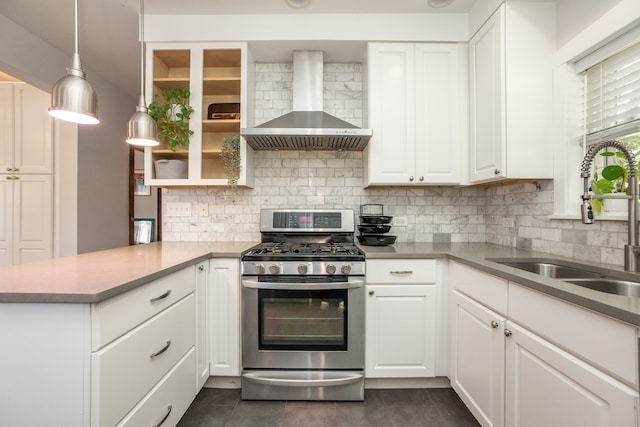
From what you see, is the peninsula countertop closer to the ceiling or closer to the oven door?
the oven door

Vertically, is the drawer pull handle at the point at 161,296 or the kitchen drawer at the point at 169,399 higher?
the drawer pull handle at the point at 161,296

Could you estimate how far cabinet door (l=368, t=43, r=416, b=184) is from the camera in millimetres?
2287

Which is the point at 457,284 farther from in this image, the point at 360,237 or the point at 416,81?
the point at 416,81

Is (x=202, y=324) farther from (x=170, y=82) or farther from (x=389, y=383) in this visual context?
(x=170, y=82)

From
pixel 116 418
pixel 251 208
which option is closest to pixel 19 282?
pixel 116 418

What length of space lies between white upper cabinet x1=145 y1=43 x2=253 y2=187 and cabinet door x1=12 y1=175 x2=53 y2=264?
1.61 metres

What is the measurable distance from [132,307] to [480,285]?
5.23ft

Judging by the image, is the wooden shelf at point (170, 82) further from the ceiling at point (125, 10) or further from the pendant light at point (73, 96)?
the pendant light at point (73, 96)

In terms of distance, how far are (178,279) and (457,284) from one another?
5.20 ft

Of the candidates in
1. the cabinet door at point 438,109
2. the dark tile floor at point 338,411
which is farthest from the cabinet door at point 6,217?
the cabinet door at point 438,109

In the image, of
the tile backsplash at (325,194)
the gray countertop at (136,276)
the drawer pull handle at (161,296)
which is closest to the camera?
the gray countertop at (136,276)

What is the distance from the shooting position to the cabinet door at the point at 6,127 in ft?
10.2

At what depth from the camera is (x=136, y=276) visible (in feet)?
4.02

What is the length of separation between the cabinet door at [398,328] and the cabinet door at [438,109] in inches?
33.4
